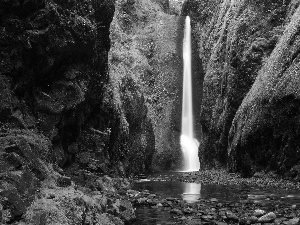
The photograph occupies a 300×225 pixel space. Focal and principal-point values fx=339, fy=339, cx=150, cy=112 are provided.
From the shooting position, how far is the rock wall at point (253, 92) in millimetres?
17828

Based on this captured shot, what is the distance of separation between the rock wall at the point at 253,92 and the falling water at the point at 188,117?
8608 mm

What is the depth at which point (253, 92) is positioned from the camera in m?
23.0

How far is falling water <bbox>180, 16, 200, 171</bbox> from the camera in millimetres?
45594

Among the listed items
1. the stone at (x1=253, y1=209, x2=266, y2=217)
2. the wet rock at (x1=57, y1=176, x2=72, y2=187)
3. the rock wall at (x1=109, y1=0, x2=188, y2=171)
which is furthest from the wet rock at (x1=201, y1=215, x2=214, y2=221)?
the rock wall at (x1=109, y1=0, x2=188, y2=171)

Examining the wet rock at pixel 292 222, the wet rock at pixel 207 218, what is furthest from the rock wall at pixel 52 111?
the wet rock at pixel 292 222

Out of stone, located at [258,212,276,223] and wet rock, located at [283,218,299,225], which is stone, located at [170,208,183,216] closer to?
stone, located at [258,212,276,223]

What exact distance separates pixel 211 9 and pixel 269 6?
80.4ft

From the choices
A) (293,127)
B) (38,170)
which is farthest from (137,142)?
(38,170)

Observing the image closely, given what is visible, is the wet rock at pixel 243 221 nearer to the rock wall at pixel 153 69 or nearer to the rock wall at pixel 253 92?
the rock wall at pixel 253 92

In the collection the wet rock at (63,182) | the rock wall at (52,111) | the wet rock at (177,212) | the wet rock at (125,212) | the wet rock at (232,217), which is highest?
the rock wall at (52,111)

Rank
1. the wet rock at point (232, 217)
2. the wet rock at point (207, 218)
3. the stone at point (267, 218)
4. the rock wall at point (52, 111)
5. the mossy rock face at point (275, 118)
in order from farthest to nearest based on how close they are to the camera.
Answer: the mossy rock face at point (275, 118) → the wet rock at point (207, 218) → the wet rock at point (232, 217) → the stone at point (267, 218) → the rock wall at point (52, 111)

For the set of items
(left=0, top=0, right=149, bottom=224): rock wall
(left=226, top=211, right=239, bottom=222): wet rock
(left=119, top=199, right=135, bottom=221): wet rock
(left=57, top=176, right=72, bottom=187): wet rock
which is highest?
(left=0, top=0, right=149, bottom=224): rock wall

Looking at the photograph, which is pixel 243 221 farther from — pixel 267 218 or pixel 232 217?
pixel 267 218

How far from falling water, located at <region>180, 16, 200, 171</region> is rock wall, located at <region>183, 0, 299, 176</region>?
8608 mm
